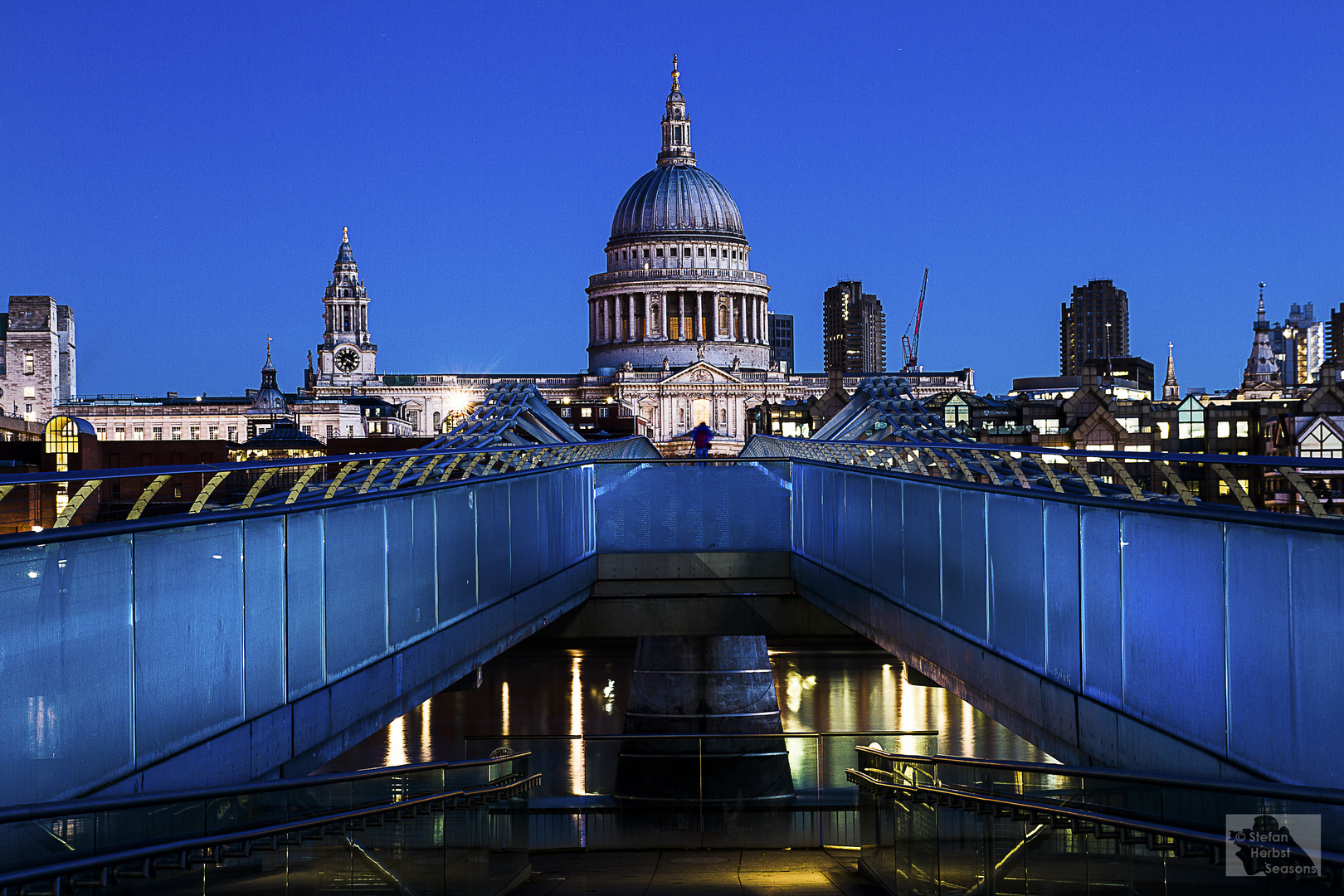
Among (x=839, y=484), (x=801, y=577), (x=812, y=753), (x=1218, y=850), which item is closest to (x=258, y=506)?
(x=1218, y=850)

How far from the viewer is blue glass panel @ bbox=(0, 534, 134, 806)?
6859 mm

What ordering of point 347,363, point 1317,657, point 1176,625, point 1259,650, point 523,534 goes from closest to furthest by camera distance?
1. point 1317,657
2. point 1259,650
3. point 1176,625
4. point 523,534
5. point 347,363

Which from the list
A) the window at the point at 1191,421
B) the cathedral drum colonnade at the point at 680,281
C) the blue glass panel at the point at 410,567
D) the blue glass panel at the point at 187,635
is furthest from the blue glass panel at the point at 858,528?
the cathedral drum colonnade at the point at 680,281

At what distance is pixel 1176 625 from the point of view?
9.37 m

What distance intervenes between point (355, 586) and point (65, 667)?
13.7 ft

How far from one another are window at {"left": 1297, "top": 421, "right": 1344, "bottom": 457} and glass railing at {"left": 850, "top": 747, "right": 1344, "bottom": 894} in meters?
80.4

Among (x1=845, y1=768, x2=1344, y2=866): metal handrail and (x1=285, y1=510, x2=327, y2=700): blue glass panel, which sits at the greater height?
(x1=285, y1=510, x2=327, y2=700): blue glass panel

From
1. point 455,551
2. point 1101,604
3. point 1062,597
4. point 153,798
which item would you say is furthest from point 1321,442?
point 153,798

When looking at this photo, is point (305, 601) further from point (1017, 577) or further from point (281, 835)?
point (1017, 577)

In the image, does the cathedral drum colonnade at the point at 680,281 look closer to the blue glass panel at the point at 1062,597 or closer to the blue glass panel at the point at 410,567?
the blue glass panel at the point at 410,567

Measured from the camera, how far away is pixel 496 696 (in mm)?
52406

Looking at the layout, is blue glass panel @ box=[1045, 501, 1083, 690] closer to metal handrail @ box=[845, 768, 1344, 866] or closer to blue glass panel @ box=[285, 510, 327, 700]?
metal handrail @ box=[845, 768, 1344, 866]

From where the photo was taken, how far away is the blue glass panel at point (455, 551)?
1416 cm

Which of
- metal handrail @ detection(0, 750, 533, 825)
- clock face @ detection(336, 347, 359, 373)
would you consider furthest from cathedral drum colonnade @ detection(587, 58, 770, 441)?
metal handrail @ detection(0, 750, 533, 825)
